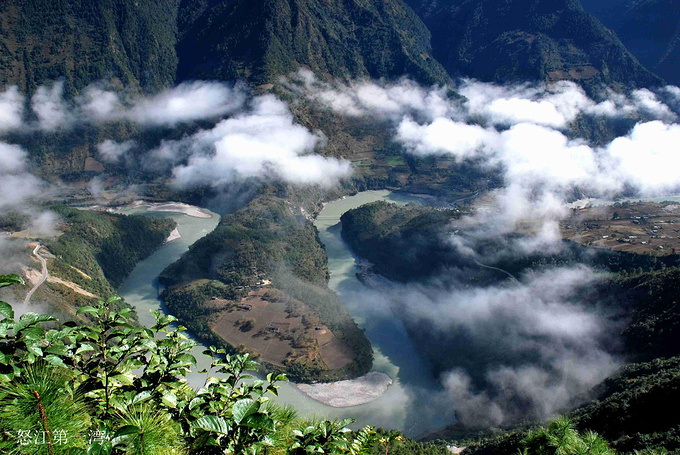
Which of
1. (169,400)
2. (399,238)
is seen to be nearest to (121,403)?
(169,400)

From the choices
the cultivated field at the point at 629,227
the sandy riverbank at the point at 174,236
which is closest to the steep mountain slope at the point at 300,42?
the sandy riverbank at the point at 174,236

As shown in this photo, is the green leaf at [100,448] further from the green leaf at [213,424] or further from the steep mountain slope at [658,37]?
the steep mountain slope at [658,37]

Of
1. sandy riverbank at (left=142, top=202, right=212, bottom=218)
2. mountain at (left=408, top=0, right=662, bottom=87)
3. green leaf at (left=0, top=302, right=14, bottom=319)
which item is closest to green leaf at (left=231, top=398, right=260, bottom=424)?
green leaf at (left=0, top=302, right=14, bottom=319)

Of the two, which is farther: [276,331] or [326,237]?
[326,237]

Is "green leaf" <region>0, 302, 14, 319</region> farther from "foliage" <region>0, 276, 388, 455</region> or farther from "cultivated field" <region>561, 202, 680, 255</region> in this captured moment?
"cultivated field" <region>561, 202, 680, 255</region>

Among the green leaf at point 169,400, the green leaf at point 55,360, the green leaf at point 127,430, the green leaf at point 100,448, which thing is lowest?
the green leaf at point 169,400

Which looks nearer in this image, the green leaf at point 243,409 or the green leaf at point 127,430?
the green leaf at point 127,430

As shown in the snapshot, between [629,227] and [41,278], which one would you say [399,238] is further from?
[41,278]

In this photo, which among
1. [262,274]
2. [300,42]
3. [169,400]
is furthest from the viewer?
[300,42]
